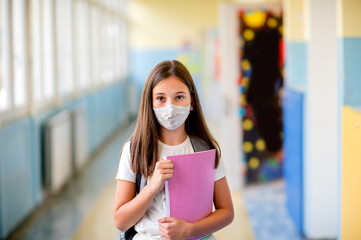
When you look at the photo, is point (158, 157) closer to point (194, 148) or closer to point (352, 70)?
point (194, 148)

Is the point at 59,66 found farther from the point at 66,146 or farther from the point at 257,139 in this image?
the point at 257,139

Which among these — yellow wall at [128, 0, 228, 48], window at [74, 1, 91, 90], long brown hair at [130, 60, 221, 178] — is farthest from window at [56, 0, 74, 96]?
yellow wall at [128, 0, 228, 48]

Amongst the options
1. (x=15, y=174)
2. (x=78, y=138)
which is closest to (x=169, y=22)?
(x=78, y=138)

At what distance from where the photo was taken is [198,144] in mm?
1642

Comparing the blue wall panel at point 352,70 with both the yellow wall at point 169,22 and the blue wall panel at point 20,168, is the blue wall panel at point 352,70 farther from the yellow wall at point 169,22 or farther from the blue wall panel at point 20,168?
the yellow wall at point 169,22

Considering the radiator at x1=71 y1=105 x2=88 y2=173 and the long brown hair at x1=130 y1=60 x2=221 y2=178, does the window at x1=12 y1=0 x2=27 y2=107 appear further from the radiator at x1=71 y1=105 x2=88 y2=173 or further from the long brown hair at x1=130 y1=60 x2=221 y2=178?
the long brown hair at x1=130 y1=60 x2=221 y2=178

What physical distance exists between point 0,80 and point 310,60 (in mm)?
2689

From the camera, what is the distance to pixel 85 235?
13.2 ft

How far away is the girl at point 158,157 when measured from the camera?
5.07 ft

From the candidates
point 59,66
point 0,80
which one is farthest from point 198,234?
point 59,66

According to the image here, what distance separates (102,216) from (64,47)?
9.21ft

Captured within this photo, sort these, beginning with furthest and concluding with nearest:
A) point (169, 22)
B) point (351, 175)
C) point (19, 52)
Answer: point (169, 22) → point (19, 52) → point (351, 175)

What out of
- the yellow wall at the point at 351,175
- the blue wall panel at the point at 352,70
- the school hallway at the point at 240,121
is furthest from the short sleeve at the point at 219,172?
the blue wall panel at the point at 352,70

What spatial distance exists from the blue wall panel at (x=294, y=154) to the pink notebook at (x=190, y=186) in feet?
Answer: 8.23
